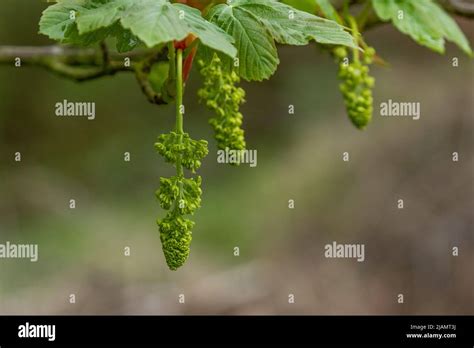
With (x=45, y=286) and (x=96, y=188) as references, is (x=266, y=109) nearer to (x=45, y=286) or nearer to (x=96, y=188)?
(x=96, y=188)

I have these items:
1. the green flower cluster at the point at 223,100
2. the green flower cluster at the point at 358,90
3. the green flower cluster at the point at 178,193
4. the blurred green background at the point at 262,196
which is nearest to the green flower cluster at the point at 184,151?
the green flower cluster at the point at 178,193

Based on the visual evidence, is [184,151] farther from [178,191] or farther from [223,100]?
[223,100]

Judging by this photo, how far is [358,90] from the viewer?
152 centimetres

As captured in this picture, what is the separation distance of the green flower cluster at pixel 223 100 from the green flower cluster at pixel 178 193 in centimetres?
12

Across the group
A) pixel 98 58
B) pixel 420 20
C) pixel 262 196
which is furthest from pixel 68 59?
pixel 262 196

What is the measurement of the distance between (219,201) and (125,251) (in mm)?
798

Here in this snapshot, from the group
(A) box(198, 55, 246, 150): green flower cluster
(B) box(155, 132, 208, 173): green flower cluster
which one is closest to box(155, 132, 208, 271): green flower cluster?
(B) box(155, 132, 208, 173): green flower cluster

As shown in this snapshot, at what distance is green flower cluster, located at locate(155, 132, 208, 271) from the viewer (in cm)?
106

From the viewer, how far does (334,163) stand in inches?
203

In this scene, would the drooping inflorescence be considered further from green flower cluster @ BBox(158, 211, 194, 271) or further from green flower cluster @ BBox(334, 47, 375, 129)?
green flower cluster @ BBox(334, 47, 375, 129)

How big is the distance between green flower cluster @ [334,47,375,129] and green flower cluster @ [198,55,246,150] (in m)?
0.39

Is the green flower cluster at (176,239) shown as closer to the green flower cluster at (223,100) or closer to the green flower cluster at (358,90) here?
the green flower cluster at (223,100)

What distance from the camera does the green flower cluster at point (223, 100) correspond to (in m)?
1.18
